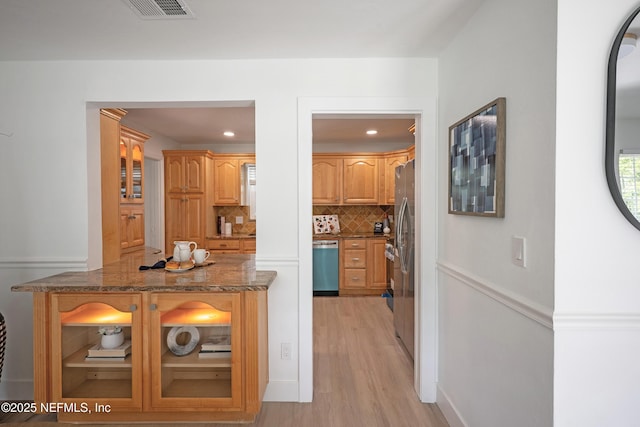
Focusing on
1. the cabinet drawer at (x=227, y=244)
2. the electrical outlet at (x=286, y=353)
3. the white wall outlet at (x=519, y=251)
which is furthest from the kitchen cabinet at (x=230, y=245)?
the white wall outlet at (x=519, y=251)

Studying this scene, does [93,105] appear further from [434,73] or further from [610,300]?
[610,300]

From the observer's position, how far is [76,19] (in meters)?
1.88

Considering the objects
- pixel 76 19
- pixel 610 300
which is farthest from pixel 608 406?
pixel 76 19

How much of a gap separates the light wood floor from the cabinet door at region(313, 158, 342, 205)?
212 cm

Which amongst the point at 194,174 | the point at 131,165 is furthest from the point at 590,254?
the point at 194,174

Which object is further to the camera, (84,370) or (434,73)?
(434,73)

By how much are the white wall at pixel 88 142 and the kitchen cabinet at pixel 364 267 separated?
290 cm

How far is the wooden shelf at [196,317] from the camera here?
206 centimetres

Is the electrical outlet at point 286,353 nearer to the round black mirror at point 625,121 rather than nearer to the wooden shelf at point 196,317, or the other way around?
the wooden shelf at point 196,317

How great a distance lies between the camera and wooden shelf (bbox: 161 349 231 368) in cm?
206

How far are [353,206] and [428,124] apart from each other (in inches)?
138

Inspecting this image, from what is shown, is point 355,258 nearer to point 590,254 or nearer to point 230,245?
point 230,245

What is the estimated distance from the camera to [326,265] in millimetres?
5285

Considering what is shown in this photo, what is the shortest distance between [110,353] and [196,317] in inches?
22.1
